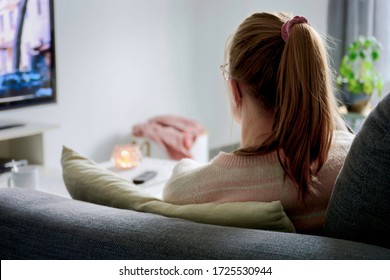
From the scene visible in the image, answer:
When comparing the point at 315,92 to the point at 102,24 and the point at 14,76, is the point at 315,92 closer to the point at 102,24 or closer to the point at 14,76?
the point at 14,76

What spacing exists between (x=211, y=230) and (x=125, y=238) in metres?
0.14

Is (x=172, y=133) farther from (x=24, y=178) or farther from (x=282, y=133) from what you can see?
(x=282, y=133)

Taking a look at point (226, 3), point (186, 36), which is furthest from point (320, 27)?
point (186, 36)

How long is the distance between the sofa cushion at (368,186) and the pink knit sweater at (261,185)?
188 millimetres

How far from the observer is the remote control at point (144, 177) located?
2.49 meters

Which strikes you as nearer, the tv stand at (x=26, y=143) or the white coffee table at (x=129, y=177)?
the white coffee table at (x=129, y=177)

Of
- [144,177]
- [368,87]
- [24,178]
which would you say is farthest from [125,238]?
[368,87]

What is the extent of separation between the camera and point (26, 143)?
3.03 metres

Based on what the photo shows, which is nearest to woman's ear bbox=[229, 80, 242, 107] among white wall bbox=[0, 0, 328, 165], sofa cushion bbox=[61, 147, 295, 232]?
sofa cushion bbox=[61, 147, 295, 232]

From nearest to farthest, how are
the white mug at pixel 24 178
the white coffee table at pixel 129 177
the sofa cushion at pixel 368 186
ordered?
the sofa cushion at pixel 368 186
the white mug at pixel 24 178
the white coffee table at pixel 129 177

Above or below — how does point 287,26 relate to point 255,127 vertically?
above

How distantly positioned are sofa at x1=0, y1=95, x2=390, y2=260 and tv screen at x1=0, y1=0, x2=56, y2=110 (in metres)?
1.80

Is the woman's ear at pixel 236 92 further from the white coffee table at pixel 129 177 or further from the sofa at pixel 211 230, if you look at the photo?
the white coffee table at pixel 129 177

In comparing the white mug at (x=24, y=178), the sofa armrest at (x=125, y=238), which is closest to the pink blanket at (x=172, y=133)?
the white mug at (x=24, y=178)
